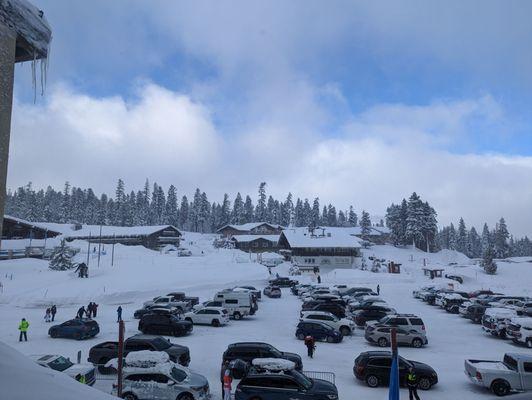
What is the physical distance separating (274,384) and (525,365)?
31.9ft

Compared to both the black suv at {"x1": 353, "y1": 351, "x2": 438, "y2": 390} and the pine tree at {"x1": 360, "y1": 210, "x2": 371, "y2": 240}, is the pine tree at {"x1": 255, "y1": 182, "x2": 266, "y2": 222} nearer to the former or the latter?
the pine tree at {"x1": 360, "y1": 210, "x2": 371, "y2": 240}

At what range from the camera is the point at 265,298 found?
4409 cm

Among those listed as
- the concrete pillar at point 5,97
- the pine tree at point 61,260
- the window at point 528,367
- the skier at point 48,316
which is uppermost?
the concrete pillar at point 5,97

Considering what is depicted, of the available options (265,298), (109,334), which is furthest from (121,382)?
(265,298)

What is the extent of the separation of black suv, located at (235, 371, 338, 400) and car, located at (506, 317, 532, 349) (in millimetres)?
15943

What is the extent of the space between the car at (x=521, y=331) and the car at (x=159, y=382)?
759 inches

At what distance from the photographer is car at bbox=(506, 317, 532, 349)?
80.1 feet

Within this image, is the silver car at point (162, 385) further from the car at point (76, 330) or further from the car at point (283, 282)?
the car at point (283, 282)

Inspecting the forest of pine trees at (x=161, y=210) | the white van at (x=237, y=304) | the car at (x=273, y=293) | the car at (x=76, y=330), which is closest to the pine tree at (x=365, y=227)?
the forest of pine trees at (x=161, y=210)

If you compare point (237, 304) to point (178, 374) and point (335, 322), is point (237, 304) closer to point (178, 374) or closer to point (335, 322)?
point (335, 322)

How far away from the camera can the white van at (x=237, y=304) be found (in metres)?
32.7

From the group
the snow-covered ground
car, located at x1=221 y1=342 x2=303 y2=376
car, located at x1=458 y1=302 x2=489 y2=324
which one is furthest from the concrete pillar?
car, located at x1=458 y1=302 x2=489 y2=324

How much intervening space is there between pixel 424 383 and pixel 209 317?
16.5 metres

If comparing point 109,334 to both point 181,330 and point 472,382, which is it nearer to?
point 181,330
